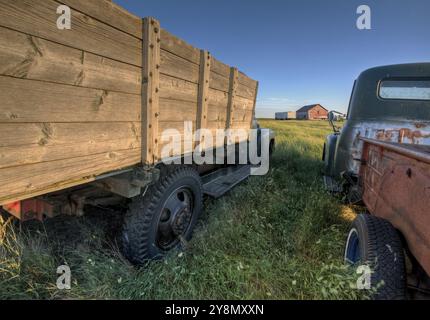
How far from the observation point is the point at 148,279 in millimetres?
1920

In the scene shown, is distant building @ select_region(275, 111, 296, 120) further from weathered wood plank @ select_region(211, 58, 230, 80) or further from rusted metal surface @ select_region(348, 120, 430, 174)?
weathered wood plank @ select_region(211, 58, 230, 80)

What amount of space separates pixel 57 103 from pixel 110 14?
27.5 inches

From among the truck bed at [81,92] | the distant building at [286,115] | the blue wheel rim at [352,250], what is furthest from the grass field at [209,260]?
the distant building at [286,115]

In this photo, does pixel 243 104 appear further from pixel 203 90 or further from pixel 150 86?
pixel 150 86

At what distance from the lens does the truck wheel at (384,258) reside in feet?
4.72

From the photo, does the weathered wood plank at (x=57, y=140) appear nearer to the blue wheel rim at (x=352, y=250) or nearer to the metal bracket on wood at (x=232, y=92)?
the metal bracket on wood at (x=232, y=92)

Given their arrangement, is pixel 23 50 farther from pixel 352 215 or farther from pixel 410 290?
pixel 352 215

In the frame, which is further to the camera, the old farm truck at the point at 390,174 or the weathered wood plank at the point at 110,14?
the old farm truck at the point at 390,174

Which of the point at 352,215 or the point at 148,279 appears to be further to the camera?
the point at 352,215

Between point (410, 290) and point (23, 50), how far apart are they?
291cm

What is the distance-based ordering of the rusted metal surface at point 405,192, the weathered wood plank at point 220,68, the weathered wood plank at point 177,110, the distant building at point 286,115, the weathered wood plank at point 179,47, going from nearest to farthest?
the rusted metal surface at point 405,192, the weathered wood plank at point 179,47, the weathered wood plank at point 177,110, the weathered wood plank at point 220,68, the distant building at point 286,115

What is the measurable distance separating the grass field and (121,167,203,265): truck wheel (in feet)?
0.52

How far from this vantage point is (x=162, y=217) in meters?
2.53
